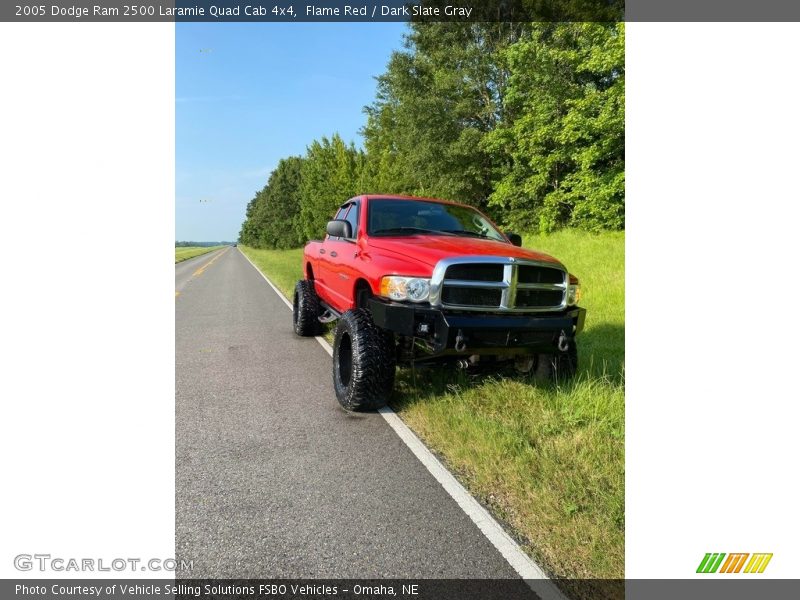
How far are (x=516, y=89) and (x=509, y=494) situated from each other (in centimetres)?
2373

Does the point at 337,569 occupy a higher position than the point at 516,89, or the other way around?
the point at 516,89

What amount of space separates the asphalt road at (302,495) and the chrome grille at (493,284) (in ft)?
4.15

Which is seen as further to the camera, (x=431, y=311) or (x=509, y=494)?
(x=431, y=311)

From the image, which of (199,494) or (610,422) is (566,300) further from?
(199,494)

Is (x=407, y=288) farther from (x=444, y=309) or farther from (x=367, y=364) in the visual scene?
(x=367, y=364)

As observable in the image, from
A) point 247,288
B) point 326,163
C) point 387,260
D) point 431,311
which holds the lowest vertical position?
point 247,288

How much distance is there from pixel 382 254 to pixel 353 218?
5.24 ft

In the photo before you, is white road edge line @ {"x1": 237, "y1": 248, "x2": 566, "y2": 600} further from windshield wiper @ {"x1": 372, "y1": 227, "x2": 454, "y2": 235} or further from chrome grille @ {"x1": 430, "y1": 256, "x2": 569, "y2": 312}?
windshield wiper @ {"x1": 372, "y1": 227, "x2": 454, "y2": 235}

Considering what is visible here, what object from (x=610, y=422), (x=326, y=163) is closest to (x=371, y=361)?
(x=610, y=422)

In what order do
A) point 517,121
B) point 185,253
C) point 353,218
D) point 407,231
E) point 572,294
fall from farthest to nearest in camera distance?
point 185,253 → point 517,121 → point 353,218 → point 407,231 → point 572,294

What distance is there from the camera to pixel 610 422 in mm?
4176

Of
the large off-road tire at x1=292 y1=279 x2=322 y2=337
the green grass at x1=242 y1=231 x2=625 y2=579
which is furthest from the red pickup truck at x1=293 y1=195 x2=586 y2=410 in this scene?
the large off-road tire at x1=292 y1=279 x2=322 y2=337

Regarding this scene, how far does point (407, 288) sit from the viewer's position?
425 centimetres
